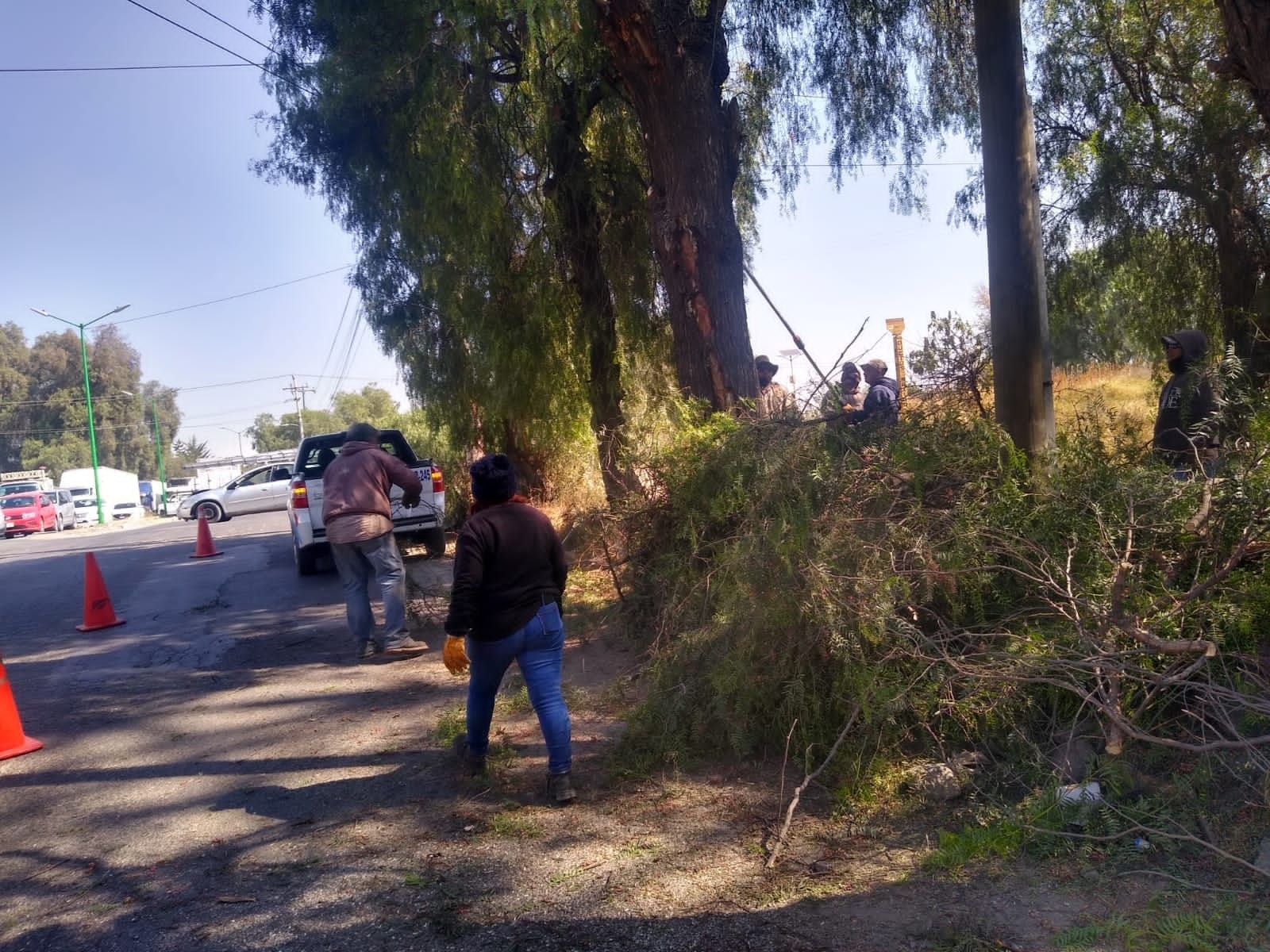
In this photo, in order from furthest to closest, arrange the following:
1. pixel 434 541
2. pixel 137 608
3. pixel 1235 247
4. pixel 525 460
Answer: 1. pixel 525 460
2. pixel 434 541
3. pixel 137 608
4. pixel 1235 247

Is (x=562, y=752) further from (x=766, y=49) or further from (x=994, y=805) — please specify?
(x=766, y=49)

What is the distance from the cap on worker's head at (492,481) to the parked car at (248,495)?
89.6 feet

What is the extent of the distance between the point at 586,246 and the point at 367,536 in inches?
201

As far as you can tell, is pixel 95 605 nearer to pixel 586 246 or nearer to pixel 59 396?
pixel 586 246

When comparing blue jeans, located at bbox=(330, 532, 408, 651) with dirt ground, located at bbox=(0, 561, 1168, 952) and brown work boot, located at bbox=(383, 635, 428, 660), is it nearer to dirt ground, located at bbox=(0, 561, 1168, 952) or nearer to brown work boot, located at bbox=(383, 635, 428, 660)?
brown work boot, located at bbox=(383, 635, 428, 660)

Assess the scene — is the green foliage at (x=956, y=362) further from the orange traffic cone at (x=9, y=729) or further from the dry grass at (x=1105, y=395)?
the orange traffic cone at (x=9, y=729)

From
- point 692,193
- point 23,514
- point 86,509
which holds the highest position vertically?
point 692,193

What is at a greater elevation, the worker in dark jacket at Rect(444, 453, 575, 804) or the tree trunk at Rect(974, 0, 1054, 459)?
the tree trunk at Rect(974, 0, 1054, 459)

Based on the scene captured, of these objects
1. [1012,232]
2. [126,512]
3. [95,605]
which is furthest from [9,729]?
[126,512]

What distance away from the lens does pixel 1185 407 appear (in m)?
5.36

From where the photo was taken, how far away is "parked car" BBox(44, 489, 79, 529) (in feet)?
142

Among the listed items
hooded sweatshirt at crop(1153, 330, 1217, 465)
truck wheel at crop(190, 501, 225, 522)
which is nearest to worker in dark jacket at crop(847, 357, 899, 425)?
hooded sweatshirt at crop(1153, 330, 1217, 465)

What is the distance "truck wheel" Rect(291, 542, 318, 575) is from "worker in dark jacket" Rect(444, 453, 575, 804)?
29.0 ft

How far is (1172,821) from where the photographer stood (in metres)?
3.57
